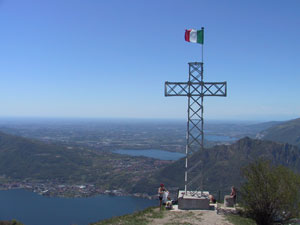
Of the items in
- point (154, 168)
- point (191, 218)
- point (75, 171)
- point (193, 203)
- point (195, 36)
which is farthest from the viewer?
point (154, 168)

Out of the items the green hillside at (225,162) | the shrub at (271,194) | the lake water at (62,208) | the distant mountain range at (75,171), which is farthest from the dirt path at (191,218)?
the distant mountain range at (75,171)

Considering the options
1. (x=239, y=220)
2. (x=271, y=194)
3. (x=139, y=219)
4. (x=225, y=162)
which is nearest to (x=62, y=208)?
(x=225, y=162)

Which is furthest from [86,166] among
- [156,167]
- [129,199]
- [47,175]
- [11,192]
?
[129,199]

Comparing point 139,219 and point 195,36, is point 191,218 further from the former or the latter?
point 195,36

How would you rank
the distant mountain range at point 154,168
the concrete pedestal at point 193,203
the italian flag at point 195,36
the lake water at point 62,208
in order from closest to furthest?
the concrete pedestal at point 193,203 < the italian flag at point 195,36 < the lake water at point 62,208 < the distant mountain range at point 154,168

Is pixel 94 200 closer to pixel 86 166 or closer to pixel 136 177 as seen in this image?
pixel 136 177

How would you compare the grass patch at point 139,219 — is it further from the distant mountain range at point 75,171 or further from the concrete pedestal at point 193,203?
the distant mountain range at point 75,171

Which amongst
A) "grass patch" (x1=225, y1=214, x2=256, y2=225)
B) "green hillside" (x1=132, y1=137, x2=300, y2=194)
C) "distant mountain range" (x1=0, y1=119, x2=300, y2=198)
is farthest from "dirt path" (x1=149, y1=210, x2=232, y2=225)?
"green hillside" (x1=132, y1=137, x2=300, y2=194)
